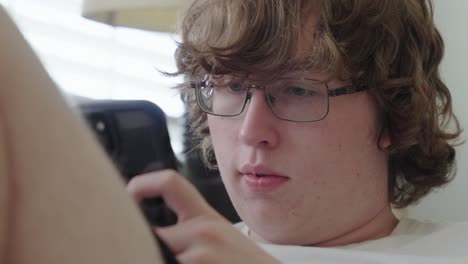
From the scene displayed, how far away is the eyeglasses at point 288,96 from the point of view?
24.7 inches

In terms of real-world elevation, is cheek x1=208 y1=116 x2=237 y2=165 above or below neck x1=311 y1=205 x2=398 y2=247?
above

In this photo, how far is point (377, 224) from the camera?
2.33ft

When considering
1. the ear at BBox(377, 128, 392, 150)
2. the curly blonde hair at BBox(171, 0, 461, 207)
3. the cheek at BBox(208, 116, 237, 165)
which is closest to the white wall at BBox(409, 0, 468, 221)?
the curly blonde hair at BBox(171, 0, 461, 207)

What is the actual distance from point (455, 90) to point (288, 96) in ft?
2.24

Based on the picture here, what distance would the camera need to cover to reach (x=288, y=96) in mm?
635

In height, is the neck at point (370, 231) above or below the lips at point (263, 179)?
below

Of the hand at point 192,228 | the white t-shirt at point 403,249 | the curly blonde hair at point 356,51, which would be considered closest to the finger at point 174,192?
the hand at point 192,228

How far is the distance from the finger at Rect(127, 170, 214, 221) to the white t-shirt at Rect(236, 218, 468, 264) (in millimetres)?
204

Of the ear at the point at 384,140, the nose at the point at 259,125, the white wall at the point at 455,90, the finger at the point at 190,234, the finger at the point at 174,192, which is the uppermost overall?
the finger at the point at 174,192

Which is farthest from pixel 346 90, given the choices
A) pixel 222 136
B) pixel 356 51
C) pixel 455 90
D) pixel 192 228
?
pixel 455 90

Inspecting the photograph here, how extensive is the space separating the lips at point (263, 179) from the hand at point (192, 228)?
0.26 m

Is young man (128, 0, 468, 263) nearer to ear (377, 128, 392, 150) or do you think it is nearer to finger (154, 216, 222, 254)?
ear (377, 128, 392, 150)

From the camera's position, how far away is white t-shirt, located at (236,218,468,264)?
587 millimetres

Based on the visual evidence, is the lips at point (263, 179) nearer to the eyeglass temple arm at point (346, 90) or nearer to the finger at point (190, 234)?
the eyeglass temple arm at point (346, 90)
